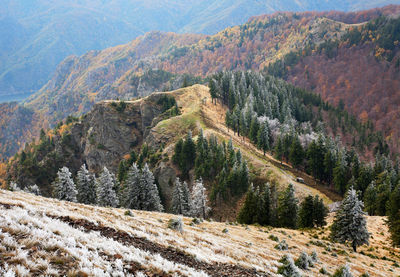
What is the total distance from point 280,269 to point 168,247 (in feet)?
27.3

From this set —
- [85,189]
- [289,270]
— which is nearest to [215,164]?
[85,189]

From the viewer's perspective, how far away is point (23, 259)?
26.0 feet

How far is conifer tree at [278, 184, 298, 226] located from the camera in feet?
163

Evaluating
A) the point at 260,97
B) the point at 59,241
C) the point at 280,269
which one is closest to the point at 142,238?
the point at 59,241

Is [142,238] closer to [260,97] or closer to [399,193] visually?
[399,193]

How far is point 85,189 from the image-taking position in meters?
56.3

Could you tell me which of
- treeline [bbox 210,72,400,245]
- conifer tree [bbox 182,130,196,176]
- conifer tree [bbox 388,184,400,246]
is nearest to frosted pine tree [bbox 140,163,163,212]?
conifer tree [bbox 182,130,196,176]

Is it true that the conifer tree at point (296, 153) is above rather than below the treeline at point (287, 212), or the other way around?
above

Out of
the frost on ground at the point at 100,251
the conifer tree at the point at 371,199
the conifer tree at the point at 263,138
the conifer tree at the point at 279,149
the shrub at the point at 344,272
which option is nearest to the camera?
the frost on ground at the point at 100,251

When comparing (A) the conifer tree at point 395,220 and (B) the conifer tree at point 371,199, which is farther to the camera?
(B) the conifer tree at point 371,199

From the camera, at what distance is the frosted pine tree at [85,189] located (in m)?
55.9

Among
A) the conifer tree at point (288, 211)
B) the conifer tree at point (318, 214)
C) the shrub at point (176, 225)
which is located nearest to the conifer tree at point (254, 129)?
the conifer tree at point (288, 211)

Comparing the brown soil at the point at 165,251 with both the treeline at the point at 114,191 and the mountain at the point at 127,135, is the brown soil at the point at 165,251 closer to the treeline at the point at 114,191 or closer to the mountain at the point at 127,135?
the treeline at the point at 114,191

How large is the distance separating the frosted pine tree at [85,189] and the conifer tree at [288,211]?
4436 centimetres
